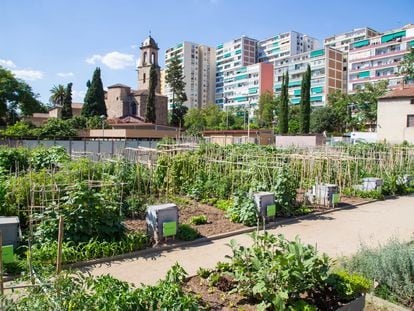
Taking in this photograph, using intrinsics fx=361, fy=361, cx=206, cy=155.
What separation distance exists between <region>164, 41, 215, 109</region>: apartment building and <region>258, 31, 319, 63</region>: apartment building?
16518 mm

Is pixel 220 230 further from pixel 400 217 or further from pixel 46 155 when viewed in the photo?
pixel 46 155

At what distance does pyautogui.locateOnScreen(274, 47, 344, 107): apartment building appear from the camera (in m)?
77.8

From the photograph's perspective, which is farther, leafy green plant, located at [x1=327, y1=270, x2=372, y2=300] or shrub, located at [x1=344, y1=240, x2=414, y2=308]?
shrub, located at [x1=344, y1=240, x2=414, y2=308]

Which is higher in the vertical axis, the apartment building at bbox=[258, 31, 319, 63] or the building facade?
the apartment building at bbox=[258, 31, 319, 63]

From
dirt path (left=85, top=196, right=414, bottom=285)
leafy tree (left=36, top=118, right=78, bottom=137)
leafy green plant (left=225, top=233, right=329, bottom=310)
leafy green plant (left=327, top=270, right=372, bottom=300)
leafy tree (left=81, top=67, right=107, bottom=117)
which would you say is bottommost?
dirt path (left=85, top=196, right=414, bottom=285)

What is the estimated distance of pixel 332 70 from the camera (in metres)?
78.4

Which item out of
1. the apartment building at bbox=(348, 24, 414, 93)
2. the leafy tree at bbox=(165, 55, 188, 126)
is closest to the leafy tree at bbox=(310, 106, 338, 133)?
the apartment building at bbox=(348, 24, 414, 93)

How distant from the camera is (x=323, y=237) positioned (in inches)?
334

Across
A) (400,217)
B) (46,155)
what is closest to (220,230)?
(400,217)

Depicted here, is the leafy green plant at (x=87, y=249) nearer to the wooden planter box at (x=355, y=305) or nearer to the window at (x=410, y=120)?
the wooden planter box at (x=355, y=305)

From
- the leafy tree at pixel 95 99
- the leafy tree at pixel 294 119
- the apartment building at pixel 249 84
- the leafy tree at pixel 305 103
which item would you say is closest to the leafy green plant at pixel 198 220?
the leafy tree at pixel 305 103

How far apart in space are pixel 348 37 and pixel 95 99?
222ft

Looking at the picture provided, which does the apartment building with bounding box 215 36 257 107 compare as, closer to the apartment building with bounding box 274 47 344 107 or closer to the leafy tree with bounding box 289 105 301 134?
the apartment building with bounding box 274 47 344 107

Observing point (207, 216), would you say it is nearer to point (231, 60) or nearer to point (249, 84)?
point (249, 84)
